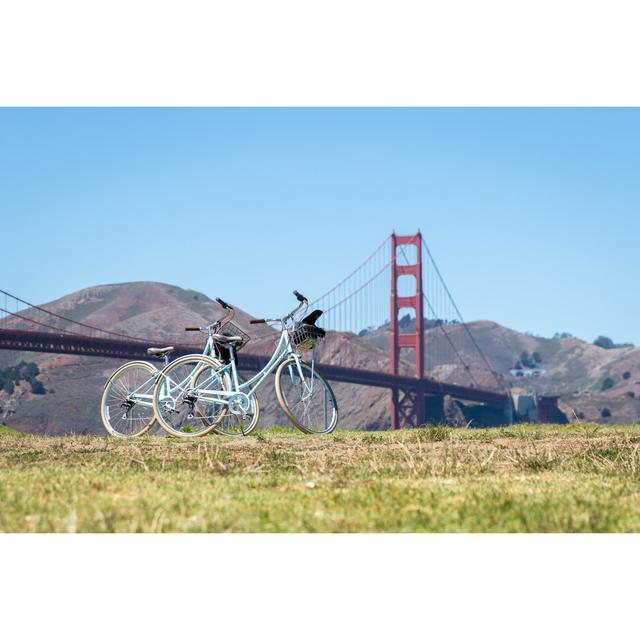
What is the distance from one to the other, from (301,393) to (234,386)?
696mm

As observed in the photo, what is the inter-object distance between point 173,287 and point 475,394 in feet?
386

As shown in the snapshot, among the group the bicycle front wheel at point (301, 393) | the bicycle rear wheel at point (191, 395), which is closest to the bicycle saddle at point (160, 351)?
the bicycle rear wheel at point (191, 395)

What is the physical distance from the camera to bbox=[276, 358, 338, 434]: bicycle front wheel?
859cm

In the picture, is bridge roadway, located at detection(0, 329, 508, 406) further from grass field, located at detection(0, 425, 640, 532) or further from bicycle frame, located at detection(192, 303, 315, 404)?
grass field, located at detection(0, 425, 640, 532)

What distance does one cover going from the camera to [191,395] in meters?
8.52

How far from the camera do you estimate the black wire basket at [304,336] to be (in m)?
8.59

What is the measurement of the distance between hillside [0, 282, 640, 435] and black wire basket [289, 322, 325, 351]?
87.7ft

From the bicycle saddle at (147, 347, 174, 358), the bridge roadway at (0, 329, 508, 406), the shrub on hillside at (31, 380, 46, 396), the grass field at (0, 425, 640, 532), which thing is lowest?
the grass field at (0, 425, 640, 532)

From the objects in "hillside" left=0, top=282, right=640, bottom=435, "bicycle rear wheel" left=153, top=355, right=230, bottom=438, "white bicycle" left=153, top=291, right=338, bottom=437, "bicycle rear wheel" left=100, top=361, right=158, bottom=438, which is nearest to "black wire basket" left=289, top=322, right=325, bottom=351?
"white bicycle" left=153, top=291, right=338, bottom=437

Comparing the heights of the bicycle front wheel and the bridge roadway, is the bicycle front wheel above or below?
below

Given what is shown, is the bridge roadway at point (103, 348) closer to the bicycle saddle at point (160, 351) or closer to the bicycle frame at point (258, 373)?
the bicycle saddle at point (160, 351)

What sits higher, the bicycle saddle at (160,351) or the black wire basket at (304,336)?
the black wire basket at (304,336)
